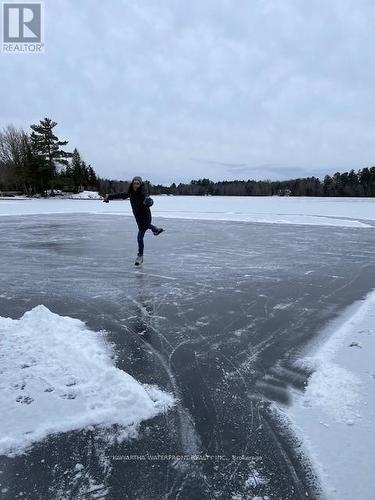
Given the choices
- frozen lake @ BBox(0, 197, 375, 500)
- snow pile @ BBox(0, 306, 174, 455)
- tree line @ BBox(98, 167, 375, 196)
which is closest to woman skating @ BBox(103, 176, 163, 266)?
frozen lake @ BBox(0, 197, 375, 500)

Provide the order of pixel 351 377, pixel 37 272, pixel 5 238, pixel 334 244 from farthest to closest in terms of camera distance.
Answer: pixel 5 238
pixel 334 244
pixel 37 272
pixel 351 377

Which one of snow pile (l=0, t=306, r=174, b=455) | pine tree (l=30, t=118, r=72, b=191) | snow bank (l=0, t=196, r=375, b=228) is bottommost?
snow pile (l=0, t=306, r=174, b=455)

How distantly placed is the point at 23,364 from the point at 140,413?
4.15ft

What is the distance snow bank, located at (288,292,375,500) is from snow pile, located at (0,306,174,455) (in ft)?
3.43

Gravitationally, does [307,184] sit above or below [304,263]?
above

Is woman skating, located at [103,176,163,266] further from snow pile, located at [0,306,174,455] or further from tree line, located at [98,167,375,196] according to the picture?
tree line, located at [98,167,375,196]

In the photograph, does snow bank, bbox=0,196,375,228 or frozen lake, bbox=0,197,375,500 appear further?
snow bank, bbox=0,196,375,228

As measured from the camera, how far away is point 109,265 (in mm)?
8398

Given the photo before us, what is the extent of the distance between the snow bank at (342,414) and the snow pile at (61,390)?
1046 mm

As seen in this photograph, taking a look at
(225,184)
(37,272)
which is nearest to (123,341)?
(37,272)

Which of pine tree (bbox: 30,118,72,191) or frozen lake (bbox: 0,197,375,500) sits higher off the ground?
pine tree (bbox: 30,118,72,191)

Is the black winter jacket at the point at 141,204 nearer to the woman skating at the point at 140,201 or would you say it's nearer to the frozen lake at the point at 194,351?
the woman skating at the point at 140,201

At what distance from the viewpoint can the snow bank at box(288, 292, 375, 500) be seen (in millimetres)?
2223

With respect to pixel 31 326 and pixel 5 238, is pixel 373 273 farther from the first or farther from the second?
pixel 5 238
